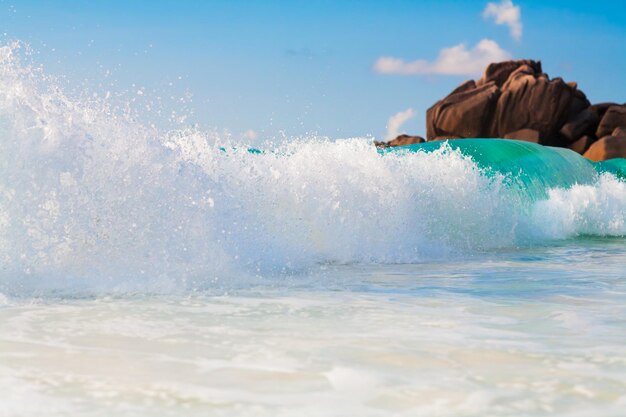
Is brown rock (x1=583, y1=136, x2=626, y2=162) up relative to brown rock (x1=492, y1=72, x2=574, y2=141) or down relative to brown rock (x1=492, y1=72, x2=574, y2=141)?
down

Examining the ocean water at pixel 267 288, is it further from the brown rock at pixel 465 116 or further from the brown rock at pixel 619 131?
the brown rock at pixel 465 116

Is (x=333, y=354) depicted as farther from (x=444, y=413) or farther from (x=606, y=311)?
(x=606, y=311)

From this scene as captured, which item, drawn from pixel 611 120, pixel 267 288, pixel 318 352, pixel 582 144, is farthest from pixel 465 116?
pixel 318 352

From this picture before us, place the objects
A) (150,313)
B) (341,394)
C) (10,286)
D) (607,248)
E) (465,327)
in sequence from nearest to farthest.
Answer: (341,394) → (465,327) → (150,313) → (10,286) → (607,248)

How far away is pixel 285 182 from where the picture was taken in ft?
25.0

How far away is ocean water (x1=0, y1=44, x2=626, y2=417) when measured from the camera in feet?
8.72

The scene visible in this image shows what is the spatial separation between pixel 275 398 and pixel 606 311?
7.87 feet

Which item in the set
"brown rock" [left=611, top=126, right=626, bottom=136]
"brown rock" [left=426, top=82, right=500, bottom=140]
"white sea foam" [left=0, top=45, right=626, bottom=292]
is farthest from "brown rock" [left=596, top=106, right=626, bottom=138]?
"white sea foam" [left=0, top=45, right=626, bottom=292]

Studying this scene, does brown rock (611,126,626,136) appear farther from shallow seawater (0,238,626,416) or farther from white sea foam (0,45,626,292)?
shallow seawater (0,238,626,416)

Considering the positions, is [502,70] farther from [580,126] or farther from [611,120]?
[611,120]

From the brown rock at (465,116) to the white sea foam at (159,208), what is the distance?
35.6 m

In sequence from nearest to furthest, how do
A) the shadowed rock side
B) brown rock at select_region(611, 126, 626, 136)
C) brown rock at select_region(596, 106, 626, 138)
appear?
brown rock at select_region(611, 126, 626, 136), brown rock at select_region(596, 106, 626, 138), the shadowed rock side

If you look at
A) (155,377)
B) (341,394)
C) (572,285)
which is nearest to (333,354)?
(341,394)

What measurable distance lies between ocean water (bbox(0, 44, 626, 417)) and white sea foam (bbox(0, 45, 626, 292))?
0.02m
